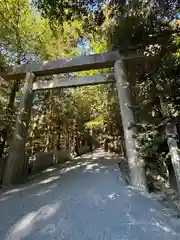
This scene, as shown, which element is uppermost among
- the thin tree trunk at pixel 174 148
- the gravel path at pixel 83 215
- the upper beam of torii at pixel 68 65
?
the upper beam of torii at pixel 68 65

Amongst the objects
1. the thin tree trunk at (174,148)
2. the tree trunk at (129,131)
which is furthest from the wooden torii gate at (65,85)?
the thin tree trunk at (174,148)

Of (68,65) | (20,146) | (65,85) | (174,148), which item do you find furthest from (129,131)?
(20,146)

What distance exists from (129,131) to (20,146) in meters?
3.76

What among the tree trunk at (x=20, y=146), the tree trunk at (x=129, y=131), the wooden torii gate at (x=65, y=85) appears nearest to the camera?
the tree trunk at (x=129, y=131)

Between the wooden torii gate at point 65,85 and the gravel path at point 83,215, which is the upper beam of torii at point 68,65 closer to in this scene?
the wooden torii gate at point 65,85

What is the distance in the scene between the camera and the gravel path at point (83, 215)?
9.27 ft

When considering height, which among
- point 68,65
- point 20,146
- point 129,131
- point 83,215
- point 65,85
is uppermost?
point 68,65

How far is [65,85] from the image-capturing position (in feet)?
23.4

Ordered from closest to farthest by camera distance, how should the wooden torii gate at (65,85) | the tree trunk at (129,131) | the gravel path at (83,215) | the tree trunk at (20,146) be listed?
the gravel path at (83,215) → the tree trunk at (129,131) → the wooden torii gate at (65,85) → the tree trunk at (20,146)

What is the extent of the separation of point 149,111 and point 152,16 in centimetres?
304

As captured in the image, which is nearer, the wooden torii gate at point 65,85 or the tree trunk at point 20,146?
the wooden torii gate at point 65,85

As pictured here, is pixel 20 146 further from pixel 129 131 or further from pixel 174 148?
pixel 174 148

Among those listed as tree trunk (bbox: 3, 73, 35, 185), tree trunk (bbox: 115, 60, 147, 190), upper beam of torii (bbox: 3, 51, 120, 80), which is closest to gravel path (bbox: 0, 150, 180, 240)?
tree trunk (bbox: 115, 60, 147, 190)

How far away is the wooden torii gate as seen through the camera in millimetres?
5775
